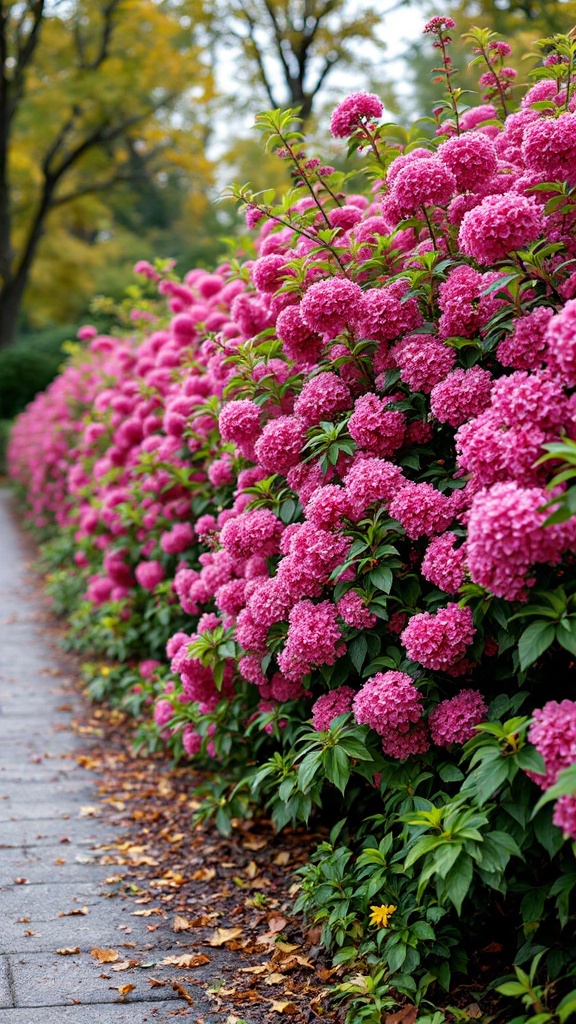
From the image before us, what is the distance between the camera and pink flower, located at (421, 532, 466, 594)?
8.46 feet

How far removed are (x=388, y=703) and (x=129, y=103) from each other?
2145 centimetres

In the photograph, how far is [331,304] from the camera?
296 cm

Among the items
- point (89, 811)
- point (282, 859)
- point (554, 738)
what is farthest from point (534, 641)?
point (89, 811)

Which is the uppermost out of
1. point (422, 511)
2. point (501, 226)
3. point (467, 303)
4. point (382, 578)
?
point (501, 226)

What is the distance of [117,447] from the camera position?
6223 mm

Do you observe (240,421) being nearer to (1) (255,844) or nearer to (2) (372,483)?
(2) (372,483)

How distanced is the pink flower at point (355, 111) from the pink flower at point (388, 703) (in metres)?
1.89

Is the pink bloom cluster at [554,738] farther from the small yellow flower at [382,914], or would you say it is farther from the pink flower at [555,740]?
the small yellow flower at [382,914]

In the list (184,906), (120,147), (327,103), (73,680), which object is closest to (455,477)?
(184,906)

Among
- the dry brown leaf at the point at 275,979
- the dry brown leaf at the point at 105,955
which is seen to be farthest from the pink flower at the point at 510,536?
the dry brown leaf at the point at 105,955

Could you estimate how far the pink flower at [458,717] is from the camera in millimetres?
2664

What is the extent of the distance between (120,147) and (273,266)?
3472 cm

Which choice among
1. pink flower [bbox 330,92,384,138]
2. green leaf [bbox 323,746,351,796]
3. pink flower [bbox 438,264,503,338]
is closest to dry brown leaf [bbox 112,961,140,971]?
green leaf [bbox 323,746,351,796]

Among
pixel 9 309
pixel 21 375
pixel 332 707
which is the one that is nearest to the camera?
pixel 332 707
